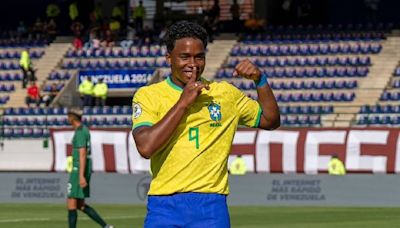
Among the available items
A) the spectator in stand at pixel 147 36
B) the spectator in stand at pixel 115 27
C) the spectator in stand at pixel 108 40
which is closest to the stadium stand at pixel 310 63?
the spectator in stand at pixel 147 36

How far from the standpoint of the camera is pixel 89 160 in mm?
16781

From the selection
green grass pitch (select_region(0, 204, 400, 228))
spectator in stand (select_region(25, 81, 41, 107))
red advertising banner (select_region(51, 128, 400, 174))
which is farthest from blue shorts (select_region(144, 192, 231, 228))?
spectator in stand (select_region(25, 81, 41, 107))

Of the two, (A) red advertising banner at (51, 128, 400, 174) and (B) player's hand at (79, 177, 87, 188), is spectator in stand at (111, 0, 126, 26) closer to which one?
(A) red advertising banner at (51, 128, 400, 174)

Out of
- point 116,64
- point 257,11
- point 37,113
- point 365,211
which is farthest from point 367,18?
point 365,211

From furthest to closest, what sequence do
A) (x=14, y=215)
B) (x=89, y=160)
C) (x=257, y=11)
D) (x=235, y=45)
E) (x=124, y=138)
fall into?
(x=257, y=11)
(x=235, y=45)
(x=124, y=138)
(x=14, y=215)
(x=89, y=160)

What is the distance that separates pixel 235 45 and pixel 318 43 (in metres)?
3.24

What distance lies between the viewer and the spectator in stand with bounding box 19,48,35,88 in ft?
133

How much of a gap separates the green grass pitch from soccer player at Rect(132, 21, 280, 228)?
12.5m

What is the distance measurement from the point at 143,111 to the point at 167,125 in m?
0.30

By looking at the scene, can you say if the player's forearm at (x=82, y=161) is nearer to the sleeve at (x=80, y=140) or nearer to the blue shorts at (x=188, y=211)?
the sleeve at (x=80, y=140)

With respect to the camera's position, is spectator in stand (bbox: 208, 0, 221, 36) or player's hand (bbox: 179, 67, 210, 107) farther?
spectator in stand (bbox: 208, 0, 221, 36)

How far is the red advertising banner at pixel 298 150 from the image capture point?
2939 cm

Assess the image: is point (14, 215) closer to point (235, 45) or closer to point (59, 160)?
point (59, 160)

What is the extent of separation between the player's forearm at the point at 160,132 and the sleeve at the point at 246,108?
1.84 feet
